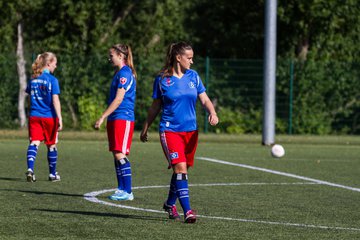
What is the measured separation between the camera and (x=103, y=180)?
15.2 meters

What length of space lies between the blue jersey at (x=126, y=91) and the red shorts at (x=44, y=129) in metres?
2.62

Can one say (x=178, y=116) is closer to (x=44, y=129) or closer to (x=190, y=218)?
(x=190, y=218)

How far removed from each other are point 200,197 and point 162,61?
734 inches

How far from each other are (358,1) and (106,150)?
44.2 feet

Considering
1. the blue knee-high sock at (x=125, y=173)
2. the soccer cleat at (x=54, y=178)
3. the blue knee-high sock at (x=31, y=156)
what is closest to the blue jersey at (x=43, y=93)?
the blue knee-high sock at (x=31, y=156)

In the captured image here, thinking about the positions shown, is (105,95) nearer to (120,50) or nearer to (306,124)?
(306,124)

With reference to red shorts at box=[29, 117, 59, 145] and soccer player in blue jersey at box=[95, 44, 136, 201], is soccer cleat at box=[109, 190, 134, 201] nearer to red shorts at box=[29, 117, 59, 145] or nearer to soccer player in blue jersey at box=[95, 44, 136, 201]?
soccer player in blue jersey at box=[95, 44, 136, 201]

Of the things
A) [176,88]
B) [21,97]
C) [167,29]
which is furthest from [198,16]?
[176,88]

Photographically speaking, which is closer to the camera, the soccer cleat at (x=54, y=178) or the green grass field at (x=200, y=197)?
the green grass field at (x=200, y=197)

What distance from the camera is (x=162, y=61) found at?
3155 cm

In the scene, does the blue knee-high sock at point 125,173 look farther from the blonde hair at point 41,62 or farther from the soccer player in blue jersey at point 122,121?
the blonde hair at point 41,62

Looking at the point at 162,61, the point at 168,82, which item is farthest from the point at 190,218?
the point at 162,61

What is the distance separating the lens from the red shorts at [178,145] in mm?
10586

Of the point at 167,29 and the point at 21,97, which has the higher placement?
the point at 167,29
